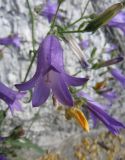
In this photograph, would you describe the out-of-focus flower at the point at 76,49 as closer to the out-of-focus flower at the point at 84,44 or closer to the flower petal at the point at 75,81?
the flower petal at the point at 75,81

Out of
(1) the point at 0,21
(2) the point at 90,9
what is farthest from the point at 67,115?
(2) the point at 90,9

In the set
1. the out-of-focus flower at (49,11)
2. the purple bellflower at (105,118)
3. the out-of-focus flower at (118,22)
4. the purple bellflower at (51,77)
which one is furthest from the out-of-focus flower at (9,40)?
the purple bellflower at (51,77)

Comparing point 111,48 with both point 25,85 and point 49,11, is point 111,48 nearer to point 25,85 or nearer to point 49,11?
point 49,11

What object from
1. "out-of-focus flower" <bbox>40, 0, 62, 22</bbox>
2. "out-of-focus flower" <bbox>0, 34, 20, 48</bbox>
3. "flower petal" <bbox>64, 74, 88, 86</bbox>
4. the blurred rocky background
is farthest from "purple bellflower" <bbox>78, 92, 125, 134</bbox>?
the blurred rocky background

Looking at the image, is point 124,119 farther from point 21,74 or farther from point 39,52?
point 39,52

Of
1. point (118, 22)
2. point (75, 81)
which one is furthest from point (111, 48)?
point (75, 81)

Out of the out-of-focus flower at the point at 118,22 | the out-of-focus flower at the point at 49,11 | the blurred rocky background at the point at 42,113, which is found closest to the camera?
the out-of-focus flower at the point at 118,22

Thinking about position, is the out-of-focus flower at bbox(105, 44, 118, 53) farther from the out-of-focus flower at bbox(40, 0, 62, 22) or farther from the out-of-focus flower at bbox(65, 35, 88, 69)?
the out-of-focus flower at bbox(65, 35, 88, 69)
